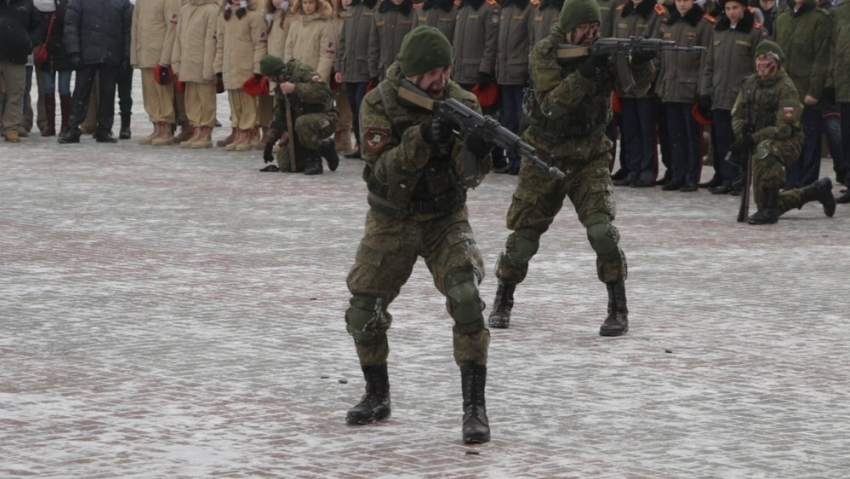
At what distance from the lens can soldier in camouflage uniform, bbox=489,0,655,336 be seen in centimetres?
962

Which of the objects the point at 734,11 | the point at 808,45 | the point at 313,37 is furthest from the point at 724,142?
the point at 313,37

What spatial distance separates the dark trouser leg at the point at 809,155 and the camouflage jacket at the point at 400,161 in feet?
33.5

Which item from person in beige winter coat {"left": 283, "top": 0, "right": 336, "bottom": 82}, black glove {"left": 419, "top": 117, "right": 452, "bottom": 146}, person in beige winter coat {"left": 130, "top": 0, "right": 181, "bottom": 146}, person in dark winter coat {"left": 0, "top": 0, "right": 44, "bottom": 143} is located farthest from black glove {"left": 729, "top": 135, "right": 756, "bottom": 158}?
person in dark winter coat {"left": 0, "top": 0, "right": 44, "bottom": 143}

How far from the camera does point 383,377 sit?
7406 mm

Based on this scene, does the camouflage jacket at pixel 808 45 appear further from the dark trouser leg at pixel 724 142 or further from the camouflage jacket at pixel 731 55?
the dark trouser leg at pixel 724 142

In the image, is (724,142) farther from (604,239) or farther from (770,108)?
(604,239)

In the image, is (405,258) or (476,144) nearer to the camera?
(476,144)

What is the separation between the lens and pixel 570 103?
9.67 meters

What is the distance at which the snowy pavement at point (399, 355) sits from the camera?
6750 mm

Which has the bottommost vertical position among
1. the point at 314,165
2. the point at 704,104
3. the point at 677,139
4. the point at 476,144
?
the point at 314,165

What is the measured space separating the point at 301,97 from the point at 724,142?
4.95 m

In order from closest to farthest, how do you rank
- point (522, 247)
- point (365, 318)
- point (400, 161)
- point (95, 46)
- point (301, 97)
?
point (400, 161) < point (365, 318) < point (522, 247) < point (301, 97) < point (95, 46)

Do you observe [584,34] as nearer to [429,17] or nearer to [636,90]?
[636,90]

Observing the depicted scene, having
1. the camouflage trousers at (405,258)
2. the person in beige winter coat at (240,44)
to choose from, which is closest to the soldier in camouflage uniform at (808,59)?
the person in beige winter coat at (240,44)
